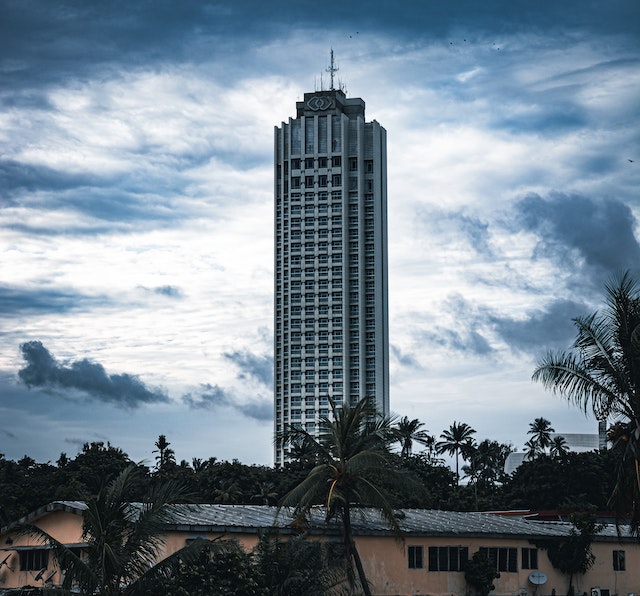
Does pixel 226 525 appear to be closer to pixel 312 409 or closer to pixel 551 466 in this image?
pixel 551 466

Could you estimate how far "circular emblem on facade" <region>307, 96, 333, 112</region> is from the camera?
178 m

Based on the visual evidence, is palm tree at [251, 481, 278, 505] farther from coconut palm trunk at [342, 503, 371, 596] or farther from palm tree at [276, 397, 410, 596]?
coconut palm trunk at [342, 503, 371, 596]

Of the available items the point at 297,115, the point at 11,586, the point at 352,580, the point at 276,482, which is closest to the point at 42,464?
the point at 276,482

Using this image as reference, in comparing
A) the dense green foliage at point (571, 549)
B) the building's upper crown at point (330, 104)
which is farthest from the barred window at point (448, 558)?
the building's upper crown at point (330, 104)

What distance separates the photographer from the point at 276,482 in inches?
3472

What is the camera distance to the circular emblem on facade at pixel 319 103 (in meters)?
178

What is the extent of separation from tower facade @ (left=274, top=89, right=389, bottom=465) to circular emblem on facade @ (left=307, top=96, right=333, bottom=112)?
18cm

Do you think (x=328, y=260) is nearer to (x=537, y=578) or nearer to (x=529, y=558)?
(x=529, y=558)

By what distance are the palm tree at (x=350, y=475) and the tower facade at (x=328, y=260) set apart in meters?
126

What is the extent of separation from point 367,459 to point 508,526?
12.2 metres

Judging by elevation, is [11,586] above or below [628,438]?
below

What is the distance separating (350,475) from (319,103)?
148 m

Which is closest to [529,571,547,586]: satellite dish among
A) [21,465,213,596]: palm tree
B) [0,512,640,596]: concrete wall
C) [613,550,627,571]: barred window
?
[0,512,640,596]: concrete wall

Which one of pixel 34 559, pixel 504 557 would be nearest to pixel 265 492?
pixel 504 557
